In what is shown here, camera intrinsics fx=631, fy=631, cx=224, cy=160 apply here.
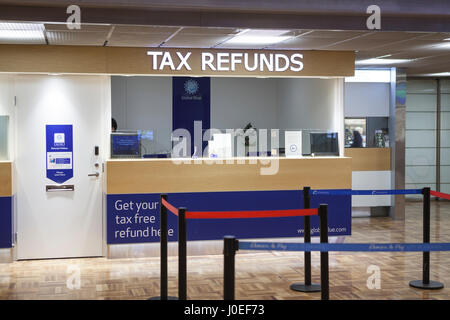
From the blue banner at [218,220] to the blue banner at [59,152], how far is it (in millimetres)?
664

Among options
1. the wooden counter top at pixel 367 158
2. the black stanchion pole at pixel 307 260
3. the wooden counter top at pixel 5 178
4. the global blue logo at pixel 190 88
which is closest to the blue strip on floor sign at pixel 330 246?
the black stanchion pole at pixel 307 260

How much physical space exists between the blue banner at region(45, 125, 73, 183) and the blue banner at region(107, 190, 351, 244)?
2.18 ft

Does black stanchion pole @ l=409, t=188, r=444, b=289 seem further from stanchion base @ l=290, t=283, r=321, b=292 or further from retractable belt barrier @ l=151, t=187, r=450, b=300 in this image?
stanchion base @ l=290, t=283, r=321, b=292

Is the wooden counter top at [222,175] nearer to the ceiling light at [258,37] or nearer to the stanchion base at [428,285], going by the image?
the ceiling light at [258,37]

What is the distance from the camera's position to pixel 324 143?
8.58 metres

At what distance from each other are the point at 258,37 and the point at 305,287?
112 inches

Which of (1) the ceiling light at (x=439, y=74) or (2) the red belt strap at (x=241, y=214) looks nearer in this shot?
(2) the red belt strap at (x=241, y=214)

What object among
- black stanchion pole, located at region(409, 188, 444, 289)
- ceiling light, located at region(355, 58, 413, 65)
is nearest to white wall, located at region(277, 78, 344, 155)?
ceiling light, located at region(355, 58, 413, 65)

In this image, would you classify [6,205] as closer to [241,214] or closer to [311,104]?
[241,214]

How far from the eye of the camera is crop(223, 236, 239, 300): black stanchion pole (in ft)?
12.9

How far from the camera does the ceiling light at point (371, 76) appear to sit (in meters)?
11.0

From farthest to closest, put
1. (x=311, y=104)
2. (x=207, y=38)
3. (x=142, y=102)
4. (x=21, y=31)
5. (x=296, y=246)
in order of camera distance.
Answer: (x=142, y=102) < (x=311, y=104) < (x=207, y=38) < (x=21, y=31) < (x=296, y=246)

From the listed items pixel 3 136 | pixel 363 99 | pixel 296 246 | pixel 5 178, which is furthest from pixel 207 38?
pixel 363 99

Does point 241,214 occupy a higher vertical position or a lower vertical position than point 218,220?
higher
